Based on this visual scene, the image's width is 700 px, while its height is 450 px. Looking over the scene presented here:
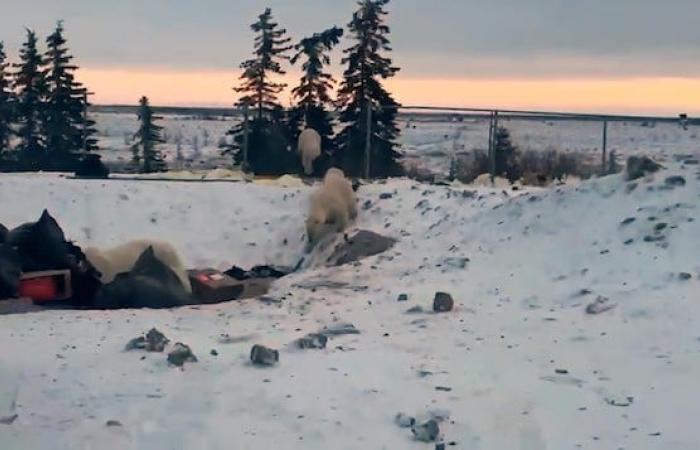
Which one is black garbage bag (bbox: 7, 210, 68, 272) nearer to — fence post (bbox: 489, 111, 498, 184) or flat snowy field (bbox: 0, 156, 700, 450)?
flat snowy field (bbox: 0, 156, 700, 450)

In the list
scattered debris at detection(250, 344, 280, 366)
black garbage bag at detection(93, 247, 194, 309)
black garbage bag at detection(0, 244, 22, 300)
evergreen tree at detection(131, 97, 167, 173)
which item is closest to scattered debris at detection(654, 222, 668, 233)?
scattered debris at detection(250, 344, 280, 366)

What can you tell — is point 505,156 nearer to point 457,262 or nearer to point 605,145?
point 605,145

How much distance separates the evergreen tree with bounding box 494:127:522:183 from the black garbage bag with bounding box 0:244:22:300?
532 inches

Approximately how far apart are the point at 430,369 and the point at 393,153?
19.5m

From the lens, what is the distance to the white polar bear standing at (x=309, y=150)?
2436 centimetres

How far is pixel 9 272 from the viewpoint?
12.3m

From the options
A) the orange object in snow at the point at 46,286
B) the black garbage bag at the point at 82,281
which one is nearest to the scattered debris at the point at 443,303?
the black garbage bag at the point at 82,281

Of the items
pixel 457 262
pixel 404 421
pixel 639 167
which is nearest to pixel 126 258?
pixel 457 262

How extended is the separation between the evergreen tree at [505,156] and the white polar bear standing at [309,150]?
12.6 ft

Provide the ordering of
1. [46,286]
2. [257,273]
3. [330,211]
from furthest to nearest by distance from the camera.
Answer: [330,211] → [257,273] → [46,286]

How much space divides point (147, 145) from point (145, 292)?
18.0 meters

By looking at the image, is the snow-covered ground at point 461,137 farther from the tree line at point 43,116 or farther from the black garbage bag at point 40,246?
the black garbage bag at point 40,246

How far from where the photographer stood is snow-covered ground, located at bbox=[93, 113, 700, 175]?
73.2 feet

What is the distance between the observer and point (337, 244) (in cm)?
1581
